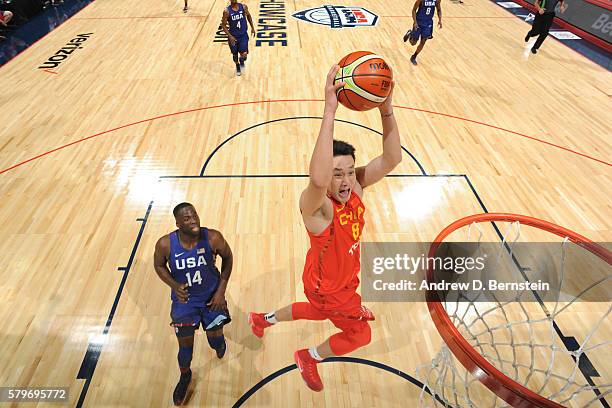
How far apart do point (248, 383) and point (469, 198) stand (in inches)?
138

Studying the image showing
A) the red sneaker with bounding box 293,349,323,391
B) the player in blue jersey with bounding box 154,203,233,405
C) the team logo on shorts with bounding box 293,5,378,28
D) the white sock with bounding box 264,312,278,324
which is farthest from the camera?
the team logo on shorts with bounding box 293,5,378,28

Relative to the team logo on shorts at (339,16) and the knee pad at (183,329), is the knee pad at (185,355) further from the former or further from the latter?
the team logo on shorts at (339,16)

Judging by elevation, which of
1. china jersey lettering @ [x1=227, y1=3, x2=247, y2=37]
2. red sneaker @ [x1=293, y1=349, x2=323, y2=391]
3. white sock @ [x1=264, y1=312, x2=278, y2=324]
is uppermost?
china jersey lettering @ [x1=227, y1=3, x2=247, y2=37]

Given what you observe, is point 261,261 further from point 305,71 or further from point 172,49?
point 172,49

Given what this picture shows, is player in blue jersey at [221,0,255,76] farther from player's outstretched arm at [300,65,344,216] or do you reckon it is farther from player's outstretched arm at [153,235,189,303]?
player's outstretched arm at [300,65,344,216]

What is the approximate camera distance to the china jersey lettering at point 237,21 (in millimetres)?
6977

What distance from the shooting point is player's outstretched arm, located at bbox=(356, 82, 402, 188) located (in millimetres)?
2221

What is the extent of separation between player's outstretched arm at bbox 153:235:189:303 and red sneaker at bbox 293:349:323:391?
40.6 inches

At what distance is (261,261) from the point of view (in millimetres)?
3961

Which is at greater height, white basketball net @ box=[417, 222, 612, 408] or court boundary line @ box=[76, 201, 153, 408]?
white basketball net @ box=[417, 222, 612, 408]

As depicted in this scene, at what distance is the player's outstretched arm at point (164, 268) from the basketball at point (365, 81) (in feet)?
4.94

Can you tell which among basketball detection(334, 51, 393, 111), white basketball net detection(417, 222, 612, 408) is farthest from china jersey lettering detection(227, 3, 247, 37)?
white basketball net detection(417, 222, 612, 408)

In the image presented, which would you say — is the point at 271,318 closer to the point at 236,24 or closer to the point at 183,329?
the point at 183,329

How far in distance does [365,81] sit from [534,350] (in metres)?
2.78
